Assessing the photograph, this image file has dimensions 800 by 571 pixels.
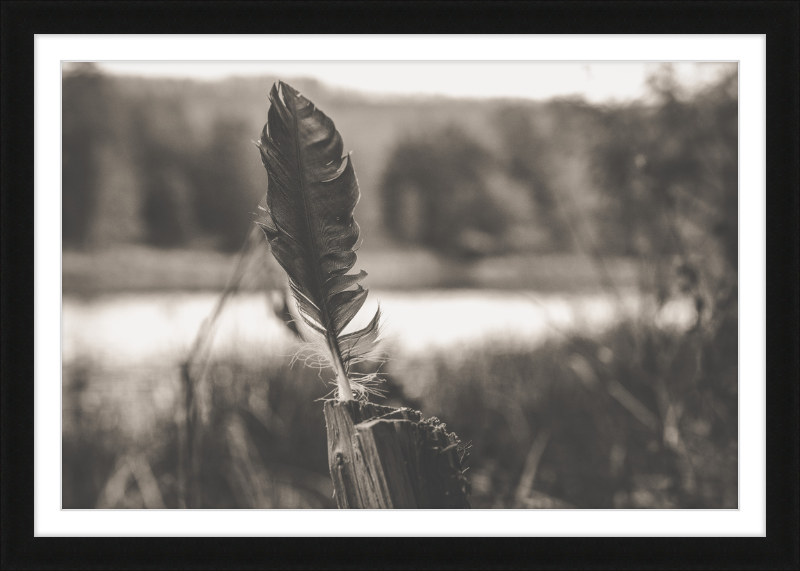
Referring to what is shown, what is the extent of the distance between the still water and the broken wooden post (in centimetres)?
107

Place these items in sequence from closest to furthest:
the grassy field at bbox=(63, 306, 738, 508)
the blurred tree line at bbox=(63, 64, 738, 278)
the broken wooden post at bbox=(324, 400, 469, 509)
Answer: the broken wooden post at bbox=(324, 400, 469, 509)
the grassy field at bbox=(63, 306, 738, 508)
the blurred tree line at bbox=(63, 64, 738, 278)

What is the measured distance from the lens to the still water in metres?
1.90

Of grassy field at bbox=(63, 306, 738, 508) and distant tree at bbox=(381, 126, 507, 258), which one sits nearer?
grassy field at bbox=(63, 306, 738, 508)

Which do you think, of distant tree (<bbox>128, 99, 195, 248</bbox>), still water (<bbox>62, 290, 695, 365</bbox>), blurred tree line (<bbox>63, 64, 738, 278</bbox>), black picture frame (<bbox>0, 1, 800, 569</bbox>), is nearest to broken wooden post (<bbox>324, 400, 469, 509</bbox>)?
black picture frame (<bbox>0, 1, 800, 569</bbox>)

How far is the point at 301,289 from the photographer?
690 mm

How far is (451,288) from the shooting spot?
2.42m

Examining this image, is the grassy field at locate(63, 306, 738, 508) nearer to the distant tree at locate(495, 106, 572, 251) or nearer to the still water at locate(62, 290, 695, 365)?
the still water at locate(62, 290, 695, 365)

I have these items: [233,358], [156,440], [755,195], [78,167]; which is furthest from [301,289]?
A: [78,167]

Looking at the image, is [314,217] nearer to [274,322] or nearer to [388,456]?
[388,456]

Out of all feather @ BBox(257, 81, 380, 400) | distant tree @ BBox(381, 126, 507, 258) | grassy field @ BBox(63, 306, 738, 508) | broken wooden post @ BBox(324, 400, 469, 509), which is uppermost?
distant tree @ BBox(381, 126, 507, 258)

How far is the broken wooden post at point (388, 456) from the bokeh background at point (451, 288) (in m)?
1.16
